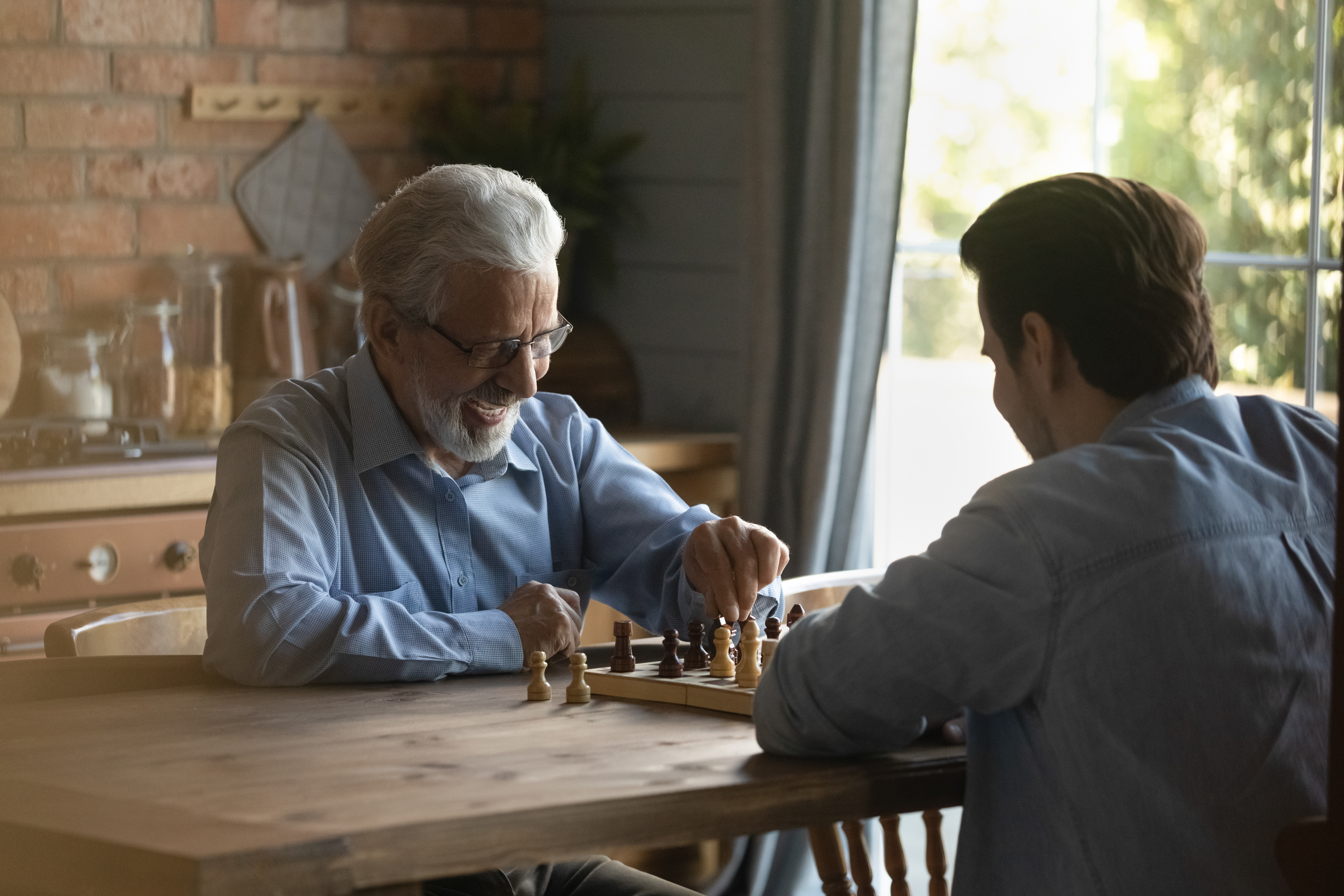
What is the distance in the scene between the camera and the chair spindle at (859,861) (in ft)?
6.40

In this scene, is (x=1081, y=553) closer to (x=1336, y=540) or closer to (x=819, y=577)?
(x=1336, y=540)

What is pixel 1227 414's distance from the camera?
1.47 m

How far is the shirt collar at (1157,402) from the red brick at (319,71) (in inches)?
109

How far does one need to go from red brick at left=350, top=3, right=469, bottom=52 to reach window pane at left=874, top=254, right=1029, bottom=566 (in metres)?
1.35

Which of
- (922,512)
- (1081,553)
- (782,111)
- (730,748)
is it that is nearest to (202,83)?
(782,111)

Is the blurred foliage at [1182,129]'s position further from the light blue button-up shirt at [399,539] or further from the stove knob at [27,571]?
the stove knob at [27,571]

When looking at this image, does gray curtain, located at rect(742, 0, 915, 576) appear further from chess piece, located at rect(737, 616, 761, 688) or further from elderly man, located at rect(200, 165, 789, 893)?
chess piece, located at rect(737, 616, 761, 688)

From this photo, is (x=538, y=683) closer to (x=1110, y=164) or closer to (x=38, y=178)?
(x=1110, y=164)

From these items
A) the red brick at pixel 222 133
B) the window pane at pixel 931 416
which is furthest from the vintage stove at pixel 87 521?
the window pane at pixel 931 416

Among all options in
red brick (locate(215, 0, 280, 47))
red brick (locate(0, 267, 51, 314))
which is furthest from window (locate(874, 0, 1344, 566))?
red brick (locate(0, 267, 51, 314))

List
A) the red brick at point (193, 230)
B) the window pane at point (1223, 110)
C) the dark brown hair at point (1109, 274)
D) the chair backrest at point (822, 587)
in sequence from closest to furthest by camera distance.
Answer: the dark brown hair at point (1109, 274) → the chair backrest at point (822, 587) → the window pane at point (1223, 110) → the red brick at point (193, 230)

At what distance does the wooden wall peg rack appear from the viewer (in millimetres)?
3596

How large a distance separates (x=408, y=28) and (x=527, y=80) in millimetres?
365

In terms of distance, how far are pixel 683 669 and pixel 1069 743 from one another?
607 mm
